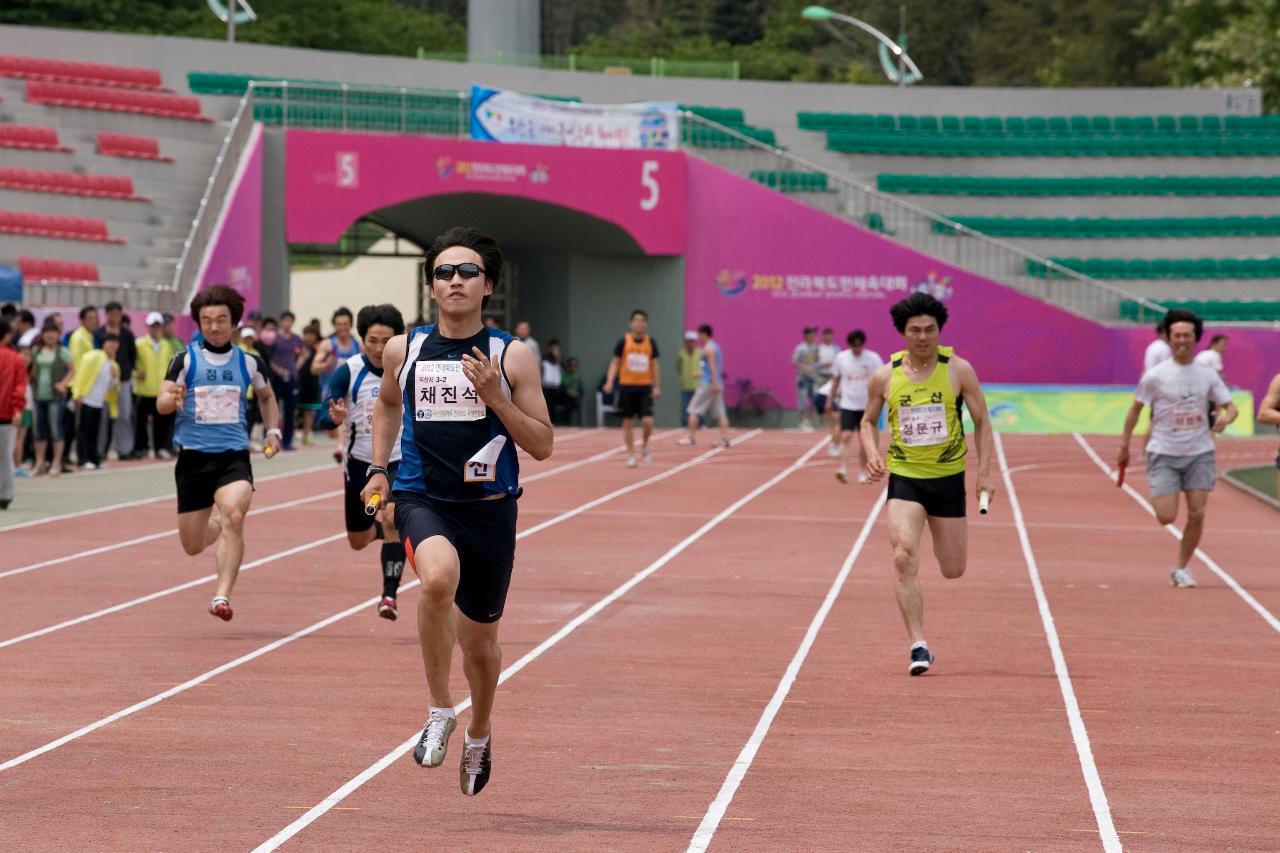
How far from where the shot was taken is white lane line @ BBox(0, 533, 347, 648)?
1137cm

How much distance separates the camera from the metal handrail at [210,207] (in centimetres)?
3066

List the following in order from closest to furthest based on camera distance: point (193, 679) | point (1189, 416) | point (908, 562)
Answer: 1. point (193, 679)
2. point (908, 562)
3. point (1189, 416)

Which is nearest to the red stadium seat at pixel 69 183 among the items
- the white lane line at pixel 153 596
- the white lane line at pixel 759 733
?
the white lane line at pixel 153 596

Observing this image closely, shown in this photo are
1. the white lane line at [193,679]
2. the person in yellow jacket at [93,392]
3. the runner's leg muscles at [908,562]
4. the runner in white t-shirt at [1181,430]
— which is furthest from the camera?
the person in yellow jacket at [93,392]

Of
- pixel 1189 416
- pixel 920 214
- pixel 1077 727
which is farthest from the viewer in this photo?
pixel 920 214

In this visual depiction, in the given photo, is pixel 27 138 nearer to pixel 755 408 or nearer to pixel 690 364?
pixel 690 364

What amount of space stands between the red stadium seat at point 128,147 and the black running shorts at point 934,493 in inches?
1105

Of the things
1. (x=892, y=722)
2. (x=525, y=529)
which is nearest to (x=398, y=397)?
(x=892, y=722)

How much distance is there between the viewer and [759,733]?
866cm

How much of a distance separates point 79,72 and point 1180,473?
1175 inches

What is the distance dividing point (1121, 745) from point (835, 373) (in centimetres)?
1721

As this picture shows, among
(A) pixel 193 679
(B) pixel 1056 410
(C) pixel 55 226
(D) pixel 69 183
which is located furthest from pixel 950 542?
(D) pixel 69 183

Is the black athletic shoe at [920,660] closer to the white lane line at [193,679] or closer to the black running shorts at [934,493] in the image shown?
the black running shorts at [934,493]

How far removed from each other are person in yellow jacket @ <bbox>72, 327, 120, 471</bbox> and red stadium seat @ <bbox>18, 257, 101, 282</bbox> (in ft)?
20.0
